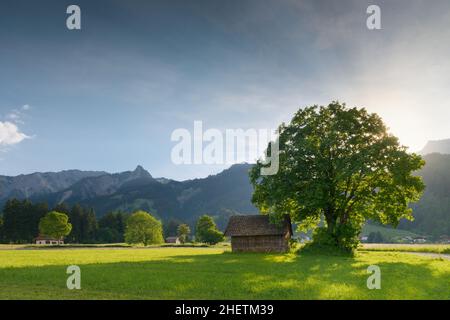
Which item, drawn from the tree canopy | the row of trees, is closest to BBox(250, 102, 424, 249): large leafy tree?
the tree canopy

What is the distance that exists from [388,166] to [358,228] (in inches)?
365

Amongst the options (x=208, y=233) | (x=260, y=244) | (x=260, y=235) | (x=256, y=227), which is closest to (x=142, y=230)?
(x=208, y=233)

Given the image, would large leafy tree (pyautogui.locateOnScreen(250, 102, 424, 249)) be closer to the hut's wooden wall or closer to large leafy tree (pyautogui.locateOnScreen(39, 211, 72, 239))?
the hut's wooden wall

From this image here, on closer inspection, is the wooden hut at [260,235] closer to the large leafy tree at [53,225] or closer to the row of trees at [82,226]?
the row of trees at [82,226]

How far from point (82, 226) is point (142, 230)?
42830 millimetres

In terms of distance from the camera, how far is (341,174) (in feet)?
150

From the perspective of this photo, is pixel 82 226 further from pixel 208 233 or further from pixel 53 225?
pixel 208 233

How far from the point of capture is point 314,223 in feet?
191

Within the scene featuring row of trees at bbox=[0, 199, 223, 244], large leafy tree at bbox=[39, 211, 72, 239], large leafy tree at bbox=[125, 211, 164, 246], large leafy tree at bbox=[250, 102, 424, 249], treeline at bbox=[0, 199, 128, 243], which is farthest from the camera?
treeline at bbox=[0, 199, 128, 243]

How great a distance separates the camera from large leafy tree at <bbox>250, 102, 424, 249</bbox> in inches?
1850

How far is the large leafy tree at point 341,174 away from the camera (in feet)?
154

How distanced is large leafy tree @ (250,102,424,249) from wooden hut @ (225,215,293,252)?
19.3 feet

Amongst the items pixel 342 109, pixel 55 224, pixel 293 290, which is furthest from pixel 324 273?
pixel 55 224
